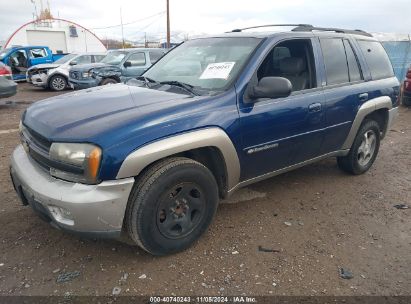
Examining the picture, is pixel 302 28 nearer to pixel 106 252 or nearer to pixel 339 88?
pixel 339 88

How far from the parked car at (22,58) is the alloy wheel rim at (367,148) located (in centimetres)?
1606

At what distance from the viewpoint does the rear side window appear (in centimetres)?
433

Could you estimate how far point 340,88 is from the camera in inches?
151

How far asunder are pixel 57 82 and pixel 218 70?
12.3 metres

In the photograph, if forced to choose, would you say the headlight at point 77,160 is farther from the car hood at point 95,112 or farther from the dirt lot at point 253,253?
the dirt lot at point 253,253

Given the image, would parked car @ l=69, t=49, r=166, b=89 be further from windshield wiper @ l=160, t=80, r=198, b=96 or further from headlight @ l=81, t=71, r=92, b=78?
windshield wiper @ l=160, t=80, r=198, b=96

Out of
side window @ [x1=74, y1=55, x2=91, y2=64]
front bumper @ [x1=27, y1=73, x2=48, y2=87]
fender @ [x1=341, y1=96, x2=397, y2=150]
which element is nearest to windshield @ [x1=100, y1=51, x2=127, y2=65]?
side window @ [x1=74, y1=55, x2=91, y2=64]

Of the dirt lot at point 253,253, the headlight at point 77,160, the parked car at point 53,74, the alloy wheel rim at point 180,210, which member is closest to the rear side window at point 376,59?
the dirt lot at point 253,253

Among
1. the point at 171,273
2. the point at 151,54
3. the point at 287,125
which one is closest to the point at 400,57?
the point at 151,54

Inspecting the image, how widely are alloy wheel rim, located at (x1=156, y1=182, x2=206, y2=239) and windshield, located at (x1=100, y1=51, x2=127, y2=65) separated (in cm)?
997

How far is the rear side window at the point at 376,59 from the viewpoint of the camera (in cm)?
433

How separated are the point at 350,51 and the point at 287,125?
1545 mm

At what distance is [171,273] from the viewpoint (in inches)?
106

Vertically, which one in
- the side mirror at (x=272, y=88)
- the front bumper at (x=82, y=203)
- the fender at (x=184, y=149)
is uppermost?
the side mirror at (x=272, y=88)
